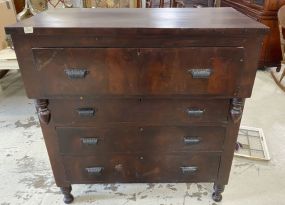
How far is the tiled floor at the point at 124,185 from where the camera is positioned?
1349 millimetres

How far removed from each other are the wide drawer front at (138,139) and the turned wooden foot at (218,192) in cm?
25

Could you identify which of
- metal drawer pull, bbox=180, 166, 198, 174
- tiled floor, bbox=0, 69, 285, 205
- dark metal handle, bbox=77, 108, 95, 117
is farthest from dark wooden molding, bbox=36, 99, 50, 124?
metal drawer pull, bbox=180, 166, 198, 174

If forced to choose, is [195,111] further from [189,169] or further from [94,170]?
[94,170]

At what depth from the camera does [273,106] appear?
2.18m

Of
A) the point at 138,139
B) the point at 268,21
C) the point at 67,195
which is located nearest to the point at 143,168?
the point at 138,139

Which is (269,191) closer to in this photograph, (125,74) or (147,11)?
(125,74)

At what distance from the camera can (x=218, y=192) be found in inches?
51.7

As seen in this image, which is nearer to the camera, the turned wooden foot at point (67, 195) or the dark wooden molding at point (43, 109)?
the dark wooden molding at point (43, 109)

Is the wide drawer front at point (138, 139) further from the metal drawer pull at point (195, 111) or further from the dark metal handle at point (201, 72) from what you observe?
the dark metal handle at point (201, 72)

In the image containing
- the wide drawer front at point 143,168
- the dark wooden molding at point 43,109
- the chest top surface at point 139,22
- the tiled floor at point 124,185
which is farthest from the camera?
the tiled floor at point 124,185

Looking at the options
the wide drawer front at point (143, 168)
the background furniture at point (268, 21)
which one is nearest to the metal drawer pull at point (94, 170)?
the wide drawer front at point (143, 168)

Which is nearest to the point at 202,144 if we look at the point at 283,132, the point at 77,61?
the point at 77,61

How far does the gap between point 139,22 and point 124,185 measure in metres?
0.95

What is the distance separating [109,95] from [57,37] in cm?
30
